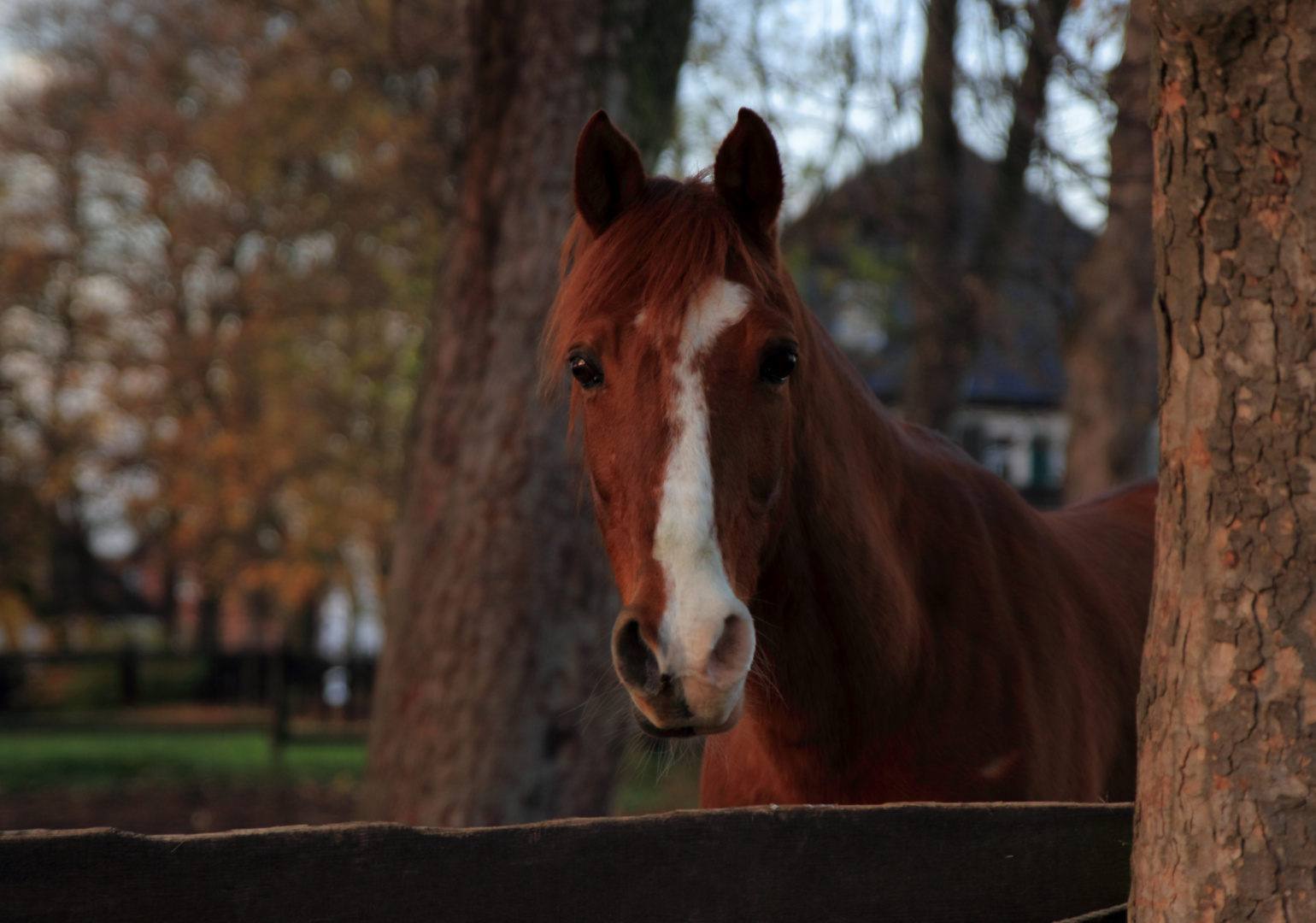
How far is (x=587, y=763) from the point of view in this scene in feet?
16.1

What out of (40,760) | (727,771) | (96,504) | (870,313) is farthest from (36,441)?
(727,771)

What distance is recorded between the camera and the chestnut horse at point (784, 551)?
6.40 ft

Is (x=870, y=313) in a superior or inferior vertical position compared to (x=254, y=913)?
superior

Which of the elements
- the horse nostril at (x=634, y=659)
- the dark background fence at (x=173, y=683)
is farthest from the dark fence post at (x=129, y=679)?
the horse nostril at (x=634, y=659)

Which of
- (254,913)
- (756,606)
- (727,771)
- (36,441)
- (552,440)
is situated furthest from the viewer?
(36,441)

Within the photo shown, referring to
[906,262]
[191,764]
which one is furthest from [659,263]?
[191,764]

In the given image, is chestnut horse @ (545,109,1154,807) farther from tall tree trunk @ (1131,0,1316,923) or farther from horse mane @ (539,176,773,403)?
tall tree trunk @ (1131,0,1316,923)

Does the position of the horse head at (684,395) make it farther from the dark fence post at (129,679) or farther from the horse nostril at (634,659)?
the dark fence post at (129,679)

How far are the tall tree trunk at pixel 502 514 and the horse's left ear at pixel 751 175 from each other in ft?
7.97

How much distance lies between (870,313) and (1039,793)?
9724mm

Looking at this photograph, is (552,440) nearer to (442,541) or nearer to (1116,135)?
(442,541)

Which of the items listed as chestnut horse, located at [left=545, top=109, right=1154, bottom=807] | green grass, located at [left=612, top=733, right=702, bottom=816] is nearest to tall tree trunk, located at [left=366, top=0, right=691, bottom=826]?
chestnut horse, located at [left=545, top=109, right=1154, bottom=807]

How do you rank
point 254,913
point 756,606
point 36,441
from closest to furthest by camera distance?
point 254,913 → point 756,606 → point 36,441

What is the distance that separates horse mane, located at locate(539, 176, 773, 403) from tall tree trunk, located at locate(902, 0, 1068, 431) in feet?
18.7
